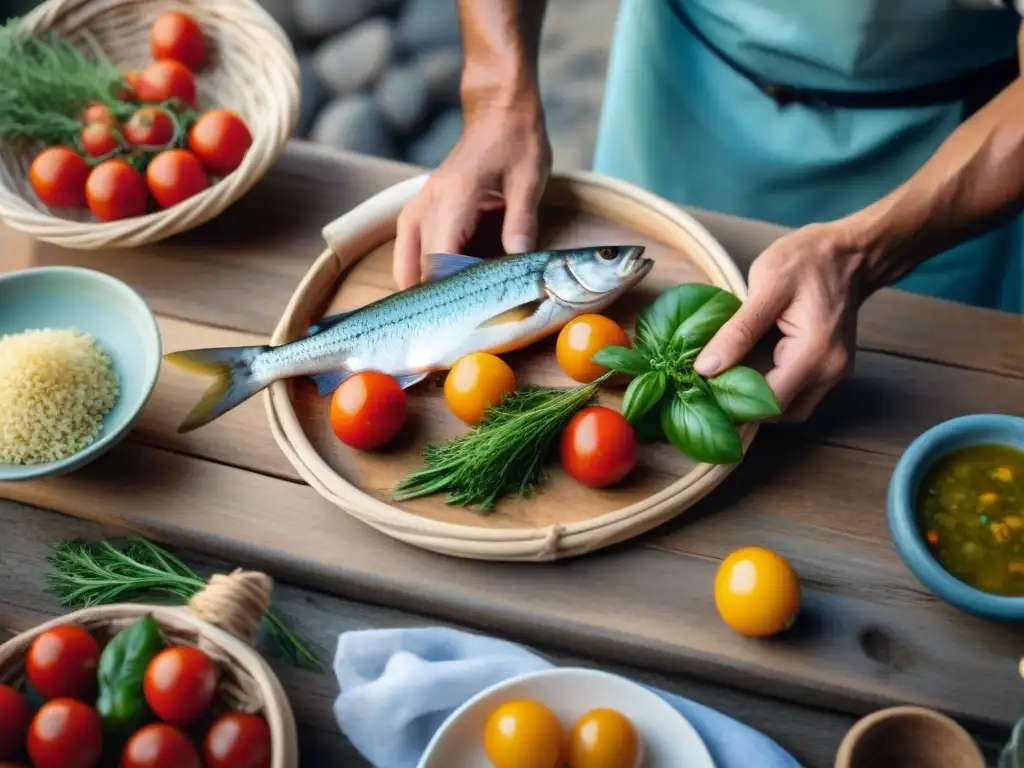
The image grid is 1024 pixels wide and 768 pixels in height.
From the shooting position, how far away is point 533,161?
4.67 ft

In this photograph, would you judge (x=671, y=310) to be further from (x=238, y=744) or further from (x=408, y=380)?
(x=238, y=744)

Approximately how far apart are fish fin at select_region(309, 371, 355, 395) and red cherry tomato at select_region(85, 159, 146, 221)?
0.43 metres

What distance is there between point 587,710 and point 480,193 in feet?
2.42

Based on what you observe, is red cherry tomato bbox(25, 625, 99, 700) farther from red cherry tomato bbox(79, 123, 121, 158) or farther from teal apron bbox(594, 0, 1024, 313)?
teal apron bbox(594, 0, 1024, 313)

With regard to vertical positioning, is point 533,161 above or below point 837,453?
above

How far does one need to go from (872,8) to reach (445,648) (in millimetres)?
1035

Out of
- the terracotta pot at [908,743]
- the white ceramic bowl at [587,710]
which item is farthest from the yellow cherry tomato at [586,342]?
the terracotta pot at [908,743]

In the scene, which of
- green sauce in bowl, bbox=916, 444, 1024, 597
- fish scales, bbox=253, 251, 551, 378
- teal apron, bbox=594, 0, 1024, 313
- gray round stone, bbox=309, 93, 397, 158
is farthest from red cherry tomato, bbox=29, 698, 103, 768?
gray round stone, bbox=309, 93, 397, 158

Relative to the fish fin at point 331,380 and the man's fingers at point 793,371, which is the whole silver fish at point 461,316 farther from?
the man's fingers at point 793,371

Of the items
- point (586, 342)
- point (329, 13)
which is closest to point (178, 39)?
point (586, 342)

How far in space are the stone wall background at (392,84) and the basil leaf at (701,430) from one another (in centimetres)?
174

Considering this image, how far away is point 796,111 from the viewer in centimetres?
156

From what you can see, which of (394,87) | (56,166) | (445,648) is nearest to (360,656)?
(445,648)

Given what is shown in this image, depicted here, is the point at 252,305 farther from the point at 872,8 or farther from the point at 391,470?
the point at 872,8
